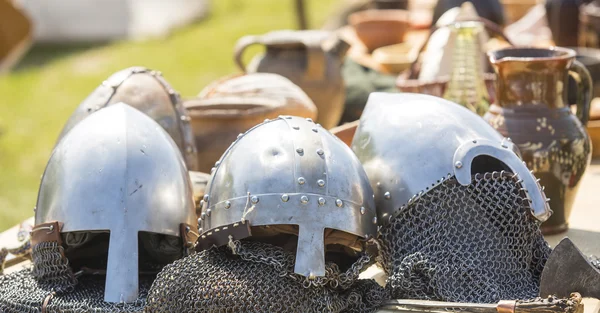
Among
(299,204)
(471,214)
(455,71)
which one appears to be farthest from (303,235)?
(455,71)

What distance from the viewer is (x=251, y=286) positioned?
5.73 feet

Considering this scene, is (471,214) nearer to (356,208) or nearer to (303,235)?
(356,208)

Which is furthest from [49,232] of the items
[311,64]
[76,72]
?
[76,72]

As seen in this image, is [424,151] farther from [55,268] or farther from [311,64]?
[311,64]

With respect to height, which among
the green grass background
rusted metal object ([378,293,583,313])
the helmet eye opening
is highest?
the helmet eye opening

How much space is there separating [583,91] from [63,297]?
1558 millimetres

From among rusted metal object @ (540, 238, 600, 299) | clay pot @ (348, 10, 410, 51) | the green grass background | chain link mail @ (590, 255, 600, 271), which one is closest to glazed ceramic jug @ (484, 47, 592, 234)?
chain link mail @ (590, 255, 600, 271)

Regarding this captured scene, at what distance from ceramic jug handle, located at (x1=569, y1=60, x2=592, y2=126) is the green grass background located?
4.61 metres

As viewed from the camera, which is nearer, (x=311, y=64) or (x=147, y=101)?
(x=147, y=101)

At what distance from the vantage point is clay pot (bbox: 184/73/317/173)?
2.81 metres

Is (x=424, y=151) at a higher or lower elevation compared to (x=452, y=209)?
higher

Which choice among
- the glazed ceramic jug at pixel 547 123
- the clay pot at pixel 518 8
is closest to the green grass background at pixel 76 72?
the clay pot at pixel 518 8

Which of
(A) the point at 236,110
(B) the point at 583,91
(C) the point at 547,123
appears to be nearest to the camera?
(C) the point at 547,123

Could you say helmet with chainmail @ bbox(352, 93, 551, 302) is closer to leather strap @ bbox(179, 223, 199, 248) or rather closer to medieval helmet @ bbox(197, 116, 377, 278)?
medieval helmet @ bbox(197, 116, 377, 278)
